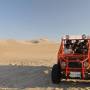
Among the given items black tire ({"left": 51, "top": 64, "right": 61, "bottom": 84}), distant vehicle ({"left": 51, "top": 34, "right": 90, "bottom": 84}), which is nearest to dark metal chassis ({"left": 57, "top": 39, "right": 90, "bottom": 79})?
distant vehicle ({"left": 51, "top": 34, "right": 90, "bottom": 84})

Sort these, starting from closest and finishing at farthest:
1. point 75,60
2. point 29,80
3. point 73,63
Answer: point 75,60, point 73,63, point 29,80

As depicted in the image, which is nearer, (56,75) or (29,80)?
(56,75)

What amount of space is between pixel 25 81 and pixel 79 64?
2987mm

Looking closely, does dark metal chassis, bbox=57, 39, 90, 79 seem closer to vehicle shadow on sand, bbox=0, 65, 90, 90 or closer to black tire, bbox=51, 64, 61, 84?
black tire, bbox=51, 64, 61, 84

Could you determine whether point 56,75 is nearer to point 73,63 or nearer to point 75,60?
point 73,63

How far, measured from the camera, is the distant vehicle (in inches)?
595

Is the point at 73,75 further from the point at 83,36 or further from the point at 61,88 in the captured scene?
the point at 83,36

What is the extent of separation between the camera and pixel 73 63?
608 inches

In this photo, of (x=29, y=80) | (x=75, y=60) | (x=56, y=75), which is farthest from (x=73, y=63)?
(x=29, y=80)

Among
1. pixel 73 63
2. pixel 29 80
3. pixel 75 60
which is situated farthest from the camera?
pixel 29 80

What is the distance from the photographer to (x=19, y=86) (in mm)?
15258

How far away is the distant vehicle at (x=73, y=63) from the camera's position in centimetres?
1512

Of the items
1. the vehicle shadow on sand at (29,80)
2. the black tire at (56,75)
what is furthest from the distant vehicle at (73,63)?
the vehicle shadow on sand at (29,80)

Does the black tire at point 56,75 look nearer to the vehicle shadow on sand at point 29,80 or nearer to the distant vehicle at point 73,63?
the distant vehicle at point 73,63
